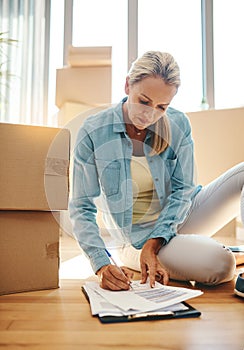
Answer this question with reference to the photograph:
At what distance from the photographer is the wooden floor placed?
545 millimetres

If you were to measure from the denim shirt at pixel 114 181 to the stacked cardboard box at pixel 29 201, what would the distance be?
7cm

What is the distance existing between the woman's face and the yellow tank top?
0.29ft

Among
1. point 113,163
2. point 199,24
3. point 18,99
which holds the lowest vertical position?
point 113,163

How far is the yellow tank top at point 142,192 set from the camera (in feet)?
2.57

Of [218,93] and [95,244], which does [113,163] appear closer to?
[95,244]

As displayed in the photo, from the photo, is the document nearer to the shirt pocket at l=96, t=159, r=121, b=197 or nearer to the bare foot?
the shirt pocket at l=96, t=159, r=121, b=197

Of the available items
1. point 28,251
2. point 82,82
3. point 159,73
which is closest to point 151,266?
point 28,251

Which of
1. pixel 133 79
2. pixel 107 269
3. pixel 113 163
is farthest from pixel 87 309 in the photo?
pixel 133 79

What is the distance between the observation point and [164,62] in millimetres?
761

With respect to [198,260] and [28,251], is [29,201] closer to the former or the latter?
[28,251]

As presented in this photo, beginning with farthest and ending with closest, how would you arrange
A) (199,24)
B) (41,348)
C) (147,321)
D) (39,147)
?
(199,24) < (39,147) < (147,321) < (41,348)

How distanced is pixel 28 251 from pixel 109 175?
1.00ft

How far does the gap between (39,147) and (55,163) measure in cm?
6

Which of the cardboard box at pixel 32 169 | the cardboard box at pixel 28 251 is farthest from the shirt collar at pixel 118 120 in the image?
the cardboard box at pixel 28 251
